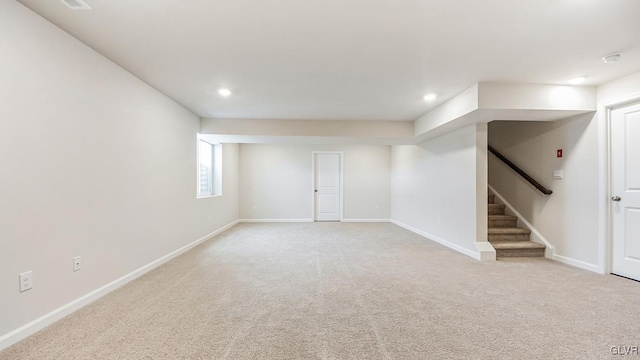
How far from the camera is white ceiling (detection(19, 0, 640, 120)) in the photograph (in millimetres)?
1833

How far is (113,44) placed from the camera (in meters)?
2.32

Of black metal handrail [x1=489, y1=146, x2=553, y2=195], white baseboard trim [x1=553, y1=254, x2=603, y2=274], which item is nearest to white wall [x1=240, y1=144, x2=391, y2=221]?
black metal handrail [x1=489, y1=146, x2=553, y2=195]

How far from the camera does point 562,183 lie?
3693mm

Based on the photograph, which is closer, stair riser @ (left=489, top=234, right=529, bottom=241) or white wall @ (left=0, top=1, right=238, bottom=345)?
white wall @ (left=0, top=1, right=238, bottom=345)

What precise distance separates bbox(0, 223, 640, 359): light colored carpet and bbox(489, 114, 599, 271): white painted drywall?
0.41 metres

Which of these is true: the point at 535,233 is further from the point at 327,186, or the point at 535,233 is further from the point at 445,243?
the point at 327,186

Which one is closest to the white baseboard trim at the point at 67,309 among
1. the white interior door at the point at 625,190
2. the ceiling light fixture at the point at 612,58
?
the ceiling light fixture at the point at 612,58

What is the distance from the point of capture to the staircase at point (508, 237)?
391 centimetres

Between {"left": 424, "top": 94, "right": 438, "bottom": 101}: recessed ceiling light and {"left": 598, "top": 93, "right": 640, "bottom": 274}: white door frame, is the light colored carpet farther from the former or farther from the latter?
{"left": 424, "top": 94, "right": 438, "bottom": 101}: recessed ceiling light

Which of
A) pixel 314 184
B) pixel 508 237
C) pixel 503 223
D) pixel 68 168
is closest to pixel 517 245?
pixel 508 237

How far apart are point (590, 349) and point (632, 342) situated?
366 mm

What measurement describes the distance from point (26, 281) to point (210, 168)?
166 inches

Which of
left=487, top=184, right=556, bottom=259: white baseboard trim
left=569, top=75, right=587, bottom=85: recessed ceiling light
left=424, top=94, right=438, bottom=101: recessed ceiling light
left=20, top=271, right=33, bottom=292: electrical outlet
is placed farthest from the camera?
left=487, top=184, right=556, bottom=259: white baseboard trim

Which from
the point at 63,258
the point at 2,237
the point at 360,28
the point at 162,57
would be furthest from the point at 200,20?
the point at 63,258
